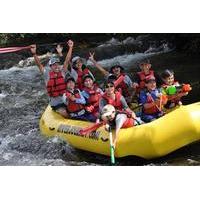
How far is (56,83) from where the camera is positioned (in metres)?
4.82

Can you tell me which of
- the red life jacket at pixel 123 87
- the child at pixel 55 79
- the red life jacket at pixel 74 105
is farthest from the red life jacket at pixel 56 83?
the red life jacket at pixel 123 87

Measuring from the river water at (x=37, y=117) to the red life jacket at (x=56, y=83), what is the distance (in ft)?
1.12

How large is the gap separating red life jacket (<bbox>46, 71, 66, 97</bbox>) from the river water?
34 centimetres

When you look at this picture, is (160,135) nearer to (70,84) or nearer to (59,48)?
(70,84)

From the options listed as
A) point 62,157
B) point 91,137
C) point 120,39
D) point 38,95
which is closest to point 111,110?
point 91,137

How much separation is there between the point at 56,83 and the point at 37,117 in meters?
0.55

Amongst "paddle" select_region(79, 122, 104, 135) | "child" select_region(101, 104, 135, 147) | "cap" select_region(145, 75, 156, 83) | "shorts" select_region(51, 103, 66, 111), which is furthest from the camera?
"shorts" select_region(51, 103, 66, 111)

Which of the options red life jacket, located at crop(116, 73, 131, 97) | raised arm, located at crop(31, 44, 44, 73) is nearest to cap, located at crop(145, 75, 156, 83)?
red life jacket, located at crop(116, 73, 131, 97)

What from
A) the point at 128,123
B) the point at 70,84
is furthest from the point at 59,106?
the point at 128,123

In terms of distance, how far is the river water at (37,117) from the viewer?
439 cm

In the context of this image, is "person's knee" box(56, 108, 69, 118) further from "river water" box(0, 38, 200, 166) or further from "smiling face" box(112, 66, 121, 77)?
Result: "smiling face" box(112, 66, 121, 77)

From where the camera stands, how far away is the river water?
4391 mm
